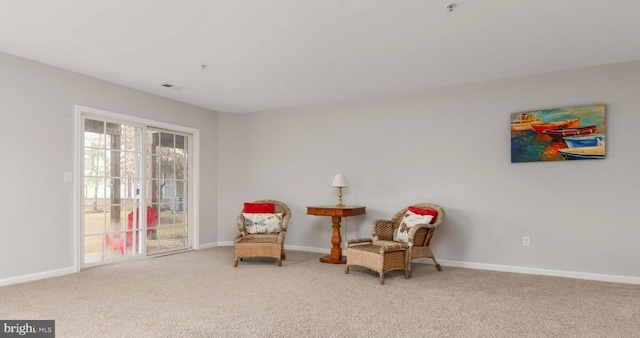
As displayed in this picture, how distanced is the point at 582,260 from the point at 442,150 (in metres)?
1.96

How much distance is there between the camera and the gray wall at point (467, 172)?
4180 millimetres

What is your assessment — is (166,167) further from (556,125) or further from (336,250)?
(556,125)

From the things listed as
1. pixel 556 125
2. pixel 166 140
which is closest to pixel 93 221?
pixel 166 140

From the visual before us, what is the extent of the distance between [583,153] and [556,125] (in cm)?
41

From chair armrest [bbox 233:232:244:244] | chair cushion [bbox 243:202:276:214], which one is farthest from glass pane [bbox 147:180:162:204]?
chair armrest [bbox 233:232:244:244]

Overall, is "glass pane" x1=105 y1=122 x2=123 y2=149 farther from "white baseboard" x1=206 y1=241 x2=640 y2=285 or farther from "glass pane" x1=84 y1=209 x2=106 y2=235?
"white baseboard" x1=206 y1=241 x2=640 y2=285

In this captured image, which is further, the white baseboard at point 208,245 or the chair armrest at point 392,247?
the white baseboard at point 208,245

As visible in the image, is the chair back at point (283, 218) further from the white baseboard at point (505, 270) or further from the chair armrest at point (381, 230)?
the white baseboard at point (505, 270)

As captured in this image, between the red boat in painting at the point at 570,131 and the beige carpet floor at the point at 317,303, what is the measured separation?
5.19ft

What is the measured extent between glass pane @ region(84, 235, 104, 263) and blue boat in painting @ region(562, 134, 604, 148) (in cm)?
563

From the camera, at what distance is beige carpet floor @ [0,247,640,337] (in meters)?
2.70

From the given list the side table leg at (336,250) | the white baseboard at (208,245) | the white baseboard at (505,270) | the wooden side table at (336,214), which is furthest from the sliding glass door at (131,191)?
the side table leg at (336,250)

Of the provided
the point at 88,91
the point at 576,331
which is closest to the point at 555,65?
the point at 576,331

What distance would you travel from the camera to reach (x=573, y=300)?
342 cm
